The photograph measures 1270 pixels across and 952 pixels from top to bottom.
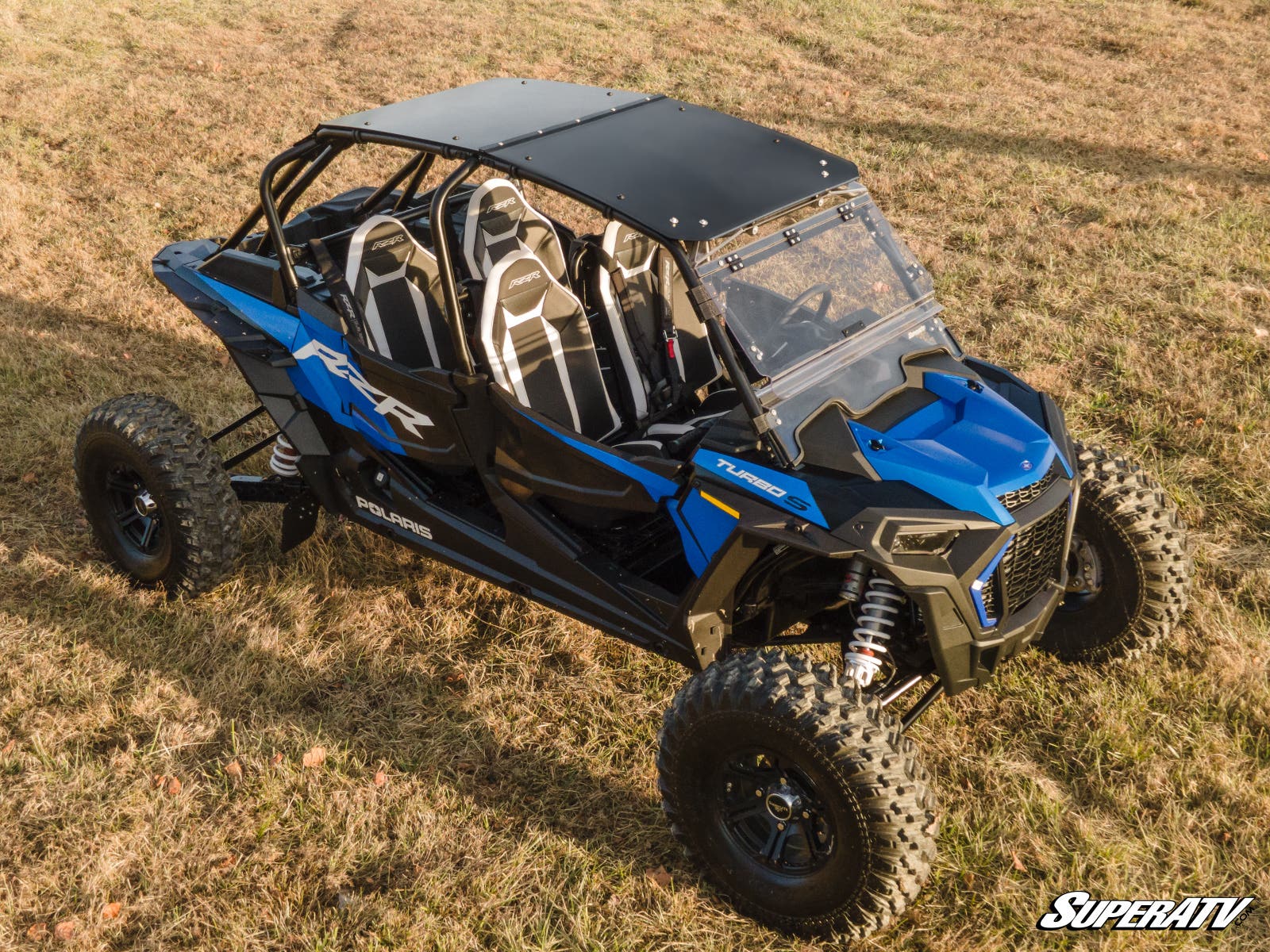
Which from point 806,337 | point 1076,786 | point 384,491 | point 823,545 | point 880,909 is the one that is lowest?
point 1076,786

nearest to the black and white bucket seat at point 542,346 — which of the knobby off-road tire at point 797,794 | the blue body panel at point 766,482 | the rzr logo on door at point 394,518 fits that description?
the rzr logo on door at point 394,518

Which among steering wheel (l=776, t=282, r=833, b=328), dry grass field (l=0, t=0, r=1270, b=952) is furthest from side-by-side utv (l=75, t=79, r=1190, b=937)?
dry grass field (l=0, t=0, r=1270, b=952)

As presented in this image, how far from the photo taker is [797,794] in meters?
3.29

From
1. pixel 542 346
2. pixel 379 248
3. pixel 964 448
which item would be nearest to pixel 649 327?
pixel 542 346

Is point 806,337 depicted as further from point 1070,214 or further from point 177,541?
point 1070,214

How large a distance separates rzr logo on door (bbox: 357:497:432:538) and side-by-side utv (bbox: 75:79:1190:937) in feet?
0.09

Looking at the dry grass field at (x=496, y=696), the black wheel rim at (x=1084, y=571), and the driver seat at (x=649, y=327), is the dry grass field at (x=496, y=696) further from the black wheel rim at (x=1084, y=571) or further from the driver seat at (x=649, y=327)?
the driver seat at (x=649, y=327)

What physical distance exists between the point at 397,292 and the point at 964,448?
227 centimetres

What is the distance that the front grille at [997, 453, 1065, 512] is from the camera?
3301mm

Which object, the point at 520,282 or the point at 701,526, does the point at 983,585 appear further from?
the point at 520,282

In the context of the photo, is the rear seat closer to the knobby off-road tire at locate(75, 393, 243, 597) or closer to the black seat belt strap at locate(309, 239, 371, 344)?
the black seat belt strap at locate(309, 239, 371, 344)

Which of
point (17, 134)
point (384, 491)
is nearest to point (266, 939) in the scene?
point (384, 491)

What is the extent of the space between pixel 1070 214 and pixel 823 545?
6.48 meters

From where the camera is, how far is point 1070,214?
8562mm
